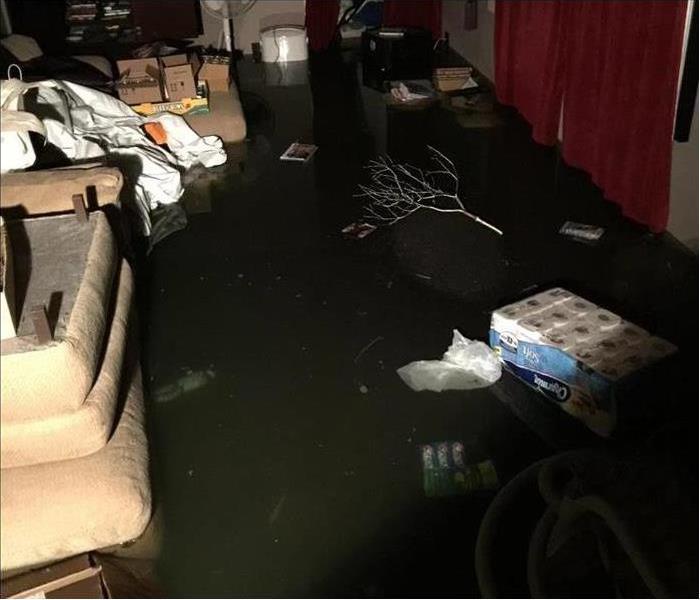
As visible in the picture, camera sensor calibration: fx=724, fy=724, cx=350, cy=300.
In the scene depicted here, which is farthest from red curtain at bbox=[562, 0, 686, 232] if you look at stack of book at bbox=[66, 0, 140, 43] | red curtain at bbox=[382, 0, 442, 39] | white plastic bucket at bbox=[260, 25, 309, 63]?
stack of book at bbox=[66, 0, 140, 43]

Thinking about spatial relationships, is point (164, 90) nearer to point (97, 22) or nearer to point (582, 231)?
point (582, 231)

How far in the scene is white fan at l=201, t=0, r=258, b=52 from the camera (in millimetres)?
5918

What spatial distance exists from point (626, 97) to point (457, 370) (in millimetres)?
1506

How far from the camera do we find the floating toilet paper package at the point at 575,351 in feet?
6.24

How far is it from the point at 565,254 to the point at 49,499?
2.02 meters

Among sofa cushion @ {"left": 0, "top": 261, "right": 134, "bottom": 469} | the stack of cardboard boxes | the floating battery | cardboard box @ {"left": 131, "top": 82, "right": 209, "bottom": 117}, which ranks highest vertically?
the stack of cardboard boxes

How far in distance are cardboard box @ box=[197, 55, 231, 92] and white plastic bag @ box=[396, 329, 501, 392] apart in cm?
267

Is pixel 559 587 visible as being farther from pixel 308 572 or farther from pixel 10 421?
pixel 10 421

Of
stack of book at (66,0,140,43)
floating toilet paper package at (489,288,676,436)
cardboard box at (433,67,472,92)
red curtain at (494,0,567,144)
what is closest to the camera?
floating toilet paper package at (489,288,676,436)

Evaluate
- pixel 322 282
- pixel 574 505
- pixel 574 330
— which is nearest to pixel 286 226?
pixel 322 282

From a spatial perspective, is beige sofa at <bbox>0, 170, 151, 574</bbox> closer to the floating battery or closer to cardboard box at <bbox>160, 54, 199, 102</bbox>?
the floating battery

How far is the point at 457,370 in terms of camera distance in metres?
2.19

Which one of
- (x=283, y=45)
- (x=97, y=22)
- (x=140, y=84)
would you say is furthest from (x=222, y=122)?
(x=97, y=22)

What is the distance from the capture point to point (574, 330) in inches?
81.6
